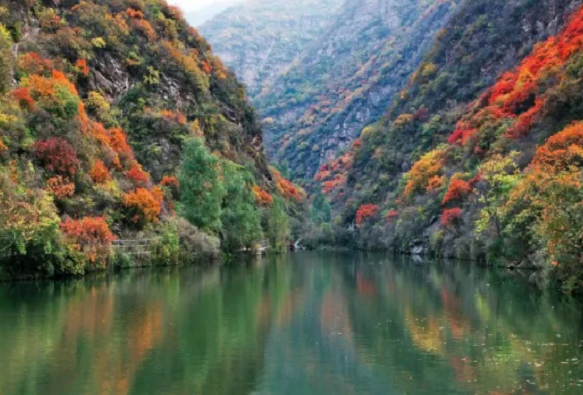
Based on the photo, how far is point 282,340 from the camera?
24.7 m

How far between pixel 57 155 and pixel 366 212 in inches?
3249

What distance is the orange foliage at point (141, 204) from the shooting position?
59.4 m

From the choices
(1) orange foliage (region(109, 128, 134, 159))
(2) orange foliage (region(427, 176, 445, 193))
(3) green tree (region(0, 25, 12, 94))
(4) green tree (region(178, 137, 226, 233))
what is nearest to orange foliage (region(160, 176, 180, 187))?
(4) green tree (region(178, 137, 226, 233))

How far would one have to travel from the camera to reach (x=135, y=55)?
85.6 m

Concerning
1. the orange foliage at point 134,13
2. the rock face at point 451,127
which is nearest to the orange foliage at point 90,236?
the rock face at point 451,127

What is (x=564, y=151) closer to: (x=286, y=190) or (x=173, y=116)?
(x=173, y=116)

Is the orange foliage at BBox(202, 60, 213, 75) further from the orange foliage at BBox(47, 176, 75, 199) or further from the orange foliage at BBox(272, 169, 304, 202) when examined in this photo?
the orange foliage at BBox(47, 176, 75, 199)

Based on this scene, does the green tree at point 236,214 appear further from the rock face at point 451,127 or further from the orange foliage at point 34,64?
the orange foliage at point 34,64

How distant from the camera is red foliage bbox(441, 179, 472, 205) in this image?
81562 millimetres

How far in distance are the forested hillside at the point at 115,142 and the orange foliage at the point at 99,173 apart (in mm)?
93

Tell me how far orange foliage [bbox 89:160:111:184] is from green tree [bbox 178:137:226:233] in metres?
14.8

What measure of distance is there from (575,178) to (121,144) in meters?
46.8

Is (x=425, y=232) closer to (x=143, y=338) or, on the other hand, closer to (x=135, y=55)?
(x=135, y=55)

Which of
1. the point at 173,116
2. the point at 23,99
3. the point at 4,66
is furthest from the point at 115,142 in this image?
the point at 173,116
